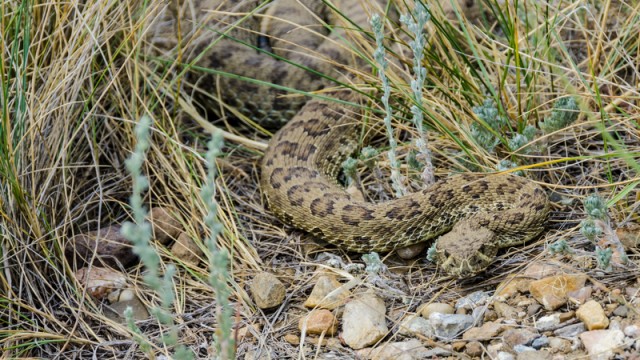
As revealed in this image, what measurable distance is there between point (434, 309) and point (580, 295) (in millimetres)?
792


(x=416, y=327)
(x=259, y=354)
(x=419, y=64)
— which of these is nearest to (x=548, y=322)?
(x=416, y=327)

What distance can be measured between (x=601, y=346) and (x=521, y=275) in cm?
82

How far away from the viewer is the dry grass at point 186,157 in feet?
15.5

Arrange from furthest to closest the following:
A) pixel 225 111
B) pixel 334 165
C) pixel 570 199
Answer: pixel 225 111, pixel 334 165, pixel 570 199

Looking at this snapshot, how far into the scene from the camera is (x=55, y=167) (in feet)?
16.6

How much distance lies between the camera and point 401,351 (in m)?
4.18

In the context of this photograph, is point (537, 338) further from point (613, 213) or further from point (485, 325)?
point (613, 213)

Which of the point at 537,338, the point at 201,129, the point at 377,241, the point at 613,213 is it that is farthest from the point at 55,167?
the point at 613,213

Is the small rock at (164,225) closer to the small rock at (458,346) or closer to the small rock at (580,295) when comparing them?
the small rock at (458,346)

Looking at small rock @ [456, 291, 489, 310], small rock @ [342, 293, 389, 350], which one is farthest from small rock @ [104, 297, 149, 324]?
small rock @ [456, 291, 489, 310]

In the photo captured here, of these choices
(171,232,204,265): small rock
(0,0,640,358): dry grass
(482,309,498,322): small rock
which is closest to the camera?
(482,309,498,322): small rock

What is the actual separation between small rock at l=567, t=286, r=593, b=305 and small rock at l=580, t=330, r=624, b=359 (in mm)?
285

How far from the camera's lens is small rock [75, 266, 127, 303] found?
16.5 ft

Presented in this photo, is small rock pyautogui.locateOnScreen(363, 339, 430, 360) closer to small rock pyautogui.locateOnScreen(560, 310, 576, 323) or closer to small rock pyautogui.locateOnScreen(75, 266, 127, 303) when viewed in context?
small rock pyautogui.locateOnScreen(560, 310, 576, 323)
